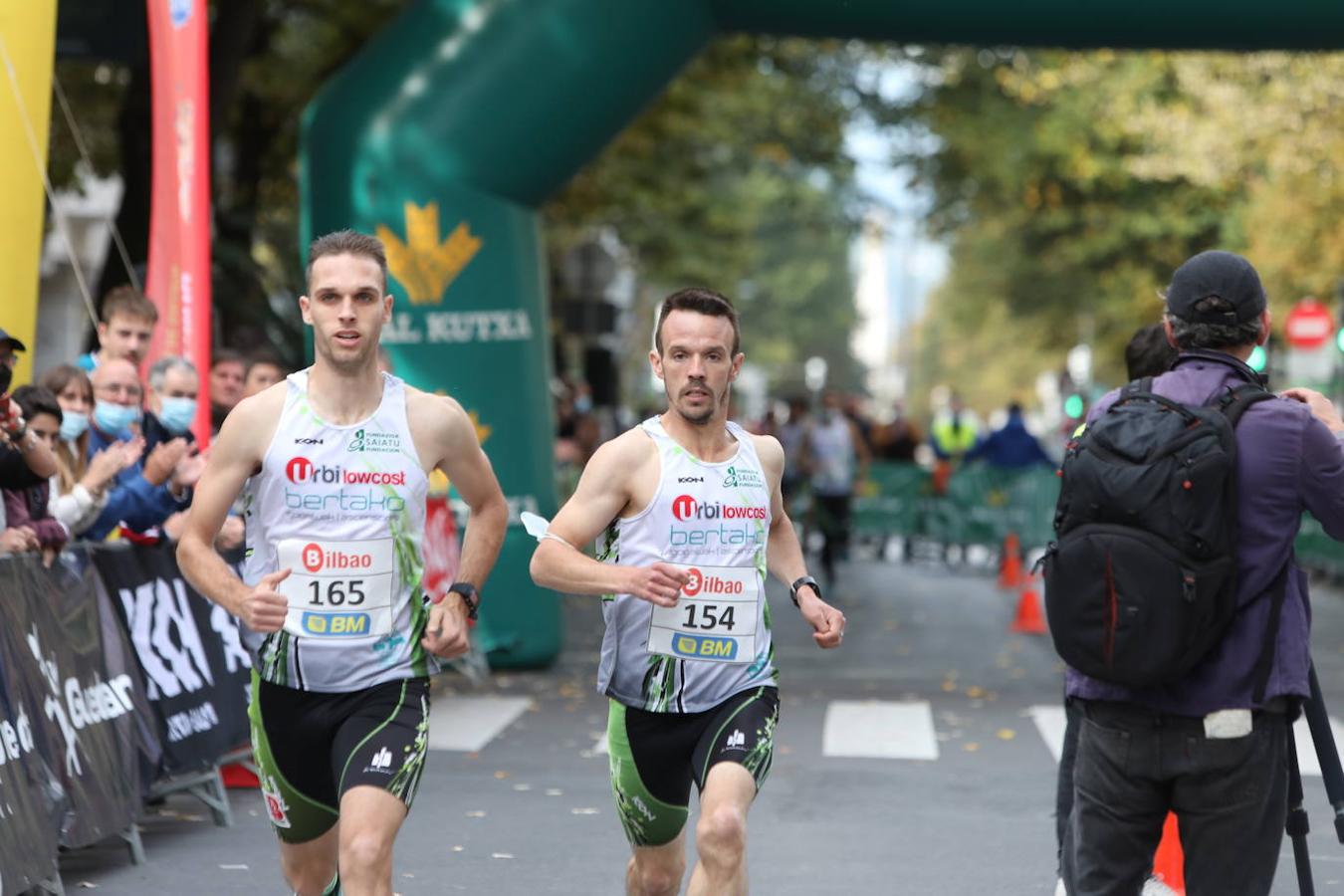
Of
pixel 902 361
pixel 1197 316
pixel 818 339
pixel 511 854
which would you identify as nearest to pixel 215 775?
pixel 511 854

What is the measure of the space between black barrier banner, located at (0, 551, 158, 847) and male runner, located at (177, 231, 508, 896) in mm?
2068

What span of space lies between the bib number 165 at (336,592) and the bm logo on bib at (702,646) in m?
0.83

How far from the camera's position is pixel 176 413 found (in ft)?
32.3

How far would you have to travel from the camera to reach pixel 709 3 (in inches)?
555

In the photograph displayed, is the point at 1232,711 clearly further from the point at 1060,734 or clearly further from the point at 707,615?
the point at 1060,734

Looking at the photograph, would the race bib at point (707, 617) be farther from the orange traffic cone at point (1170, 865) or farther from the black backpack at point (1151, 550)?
the orange traffic cone at point (1170, 865)

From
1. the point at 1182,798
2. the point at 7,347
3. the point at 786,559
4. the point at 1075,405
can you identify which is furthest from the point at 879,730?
the point at 1075,405

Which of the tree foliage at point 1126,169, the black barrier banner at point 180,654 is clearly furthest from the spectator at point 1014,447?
the black barrier banner at point 180,654

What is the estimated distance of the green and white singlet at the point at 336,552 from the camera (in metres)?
5.55

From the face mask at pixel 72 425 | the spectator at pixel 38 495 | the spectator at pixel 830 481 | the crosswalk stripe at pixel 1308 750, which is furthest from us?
the spectator at pixel 830 481

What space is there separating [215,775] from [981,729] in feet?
15.3

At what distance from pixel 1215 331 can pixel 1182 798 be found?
3.52 feet

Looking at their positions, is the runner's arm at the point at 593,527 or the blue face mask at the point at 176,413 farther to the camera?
the blue face mask at the point at 176,413

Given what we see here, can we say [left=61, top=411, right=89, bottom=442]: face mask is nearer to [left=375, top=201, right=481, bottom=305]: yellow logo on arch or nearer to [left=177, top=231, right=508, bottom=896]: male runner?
[left=177, top=231, right=508, bottom=896]: male runner
